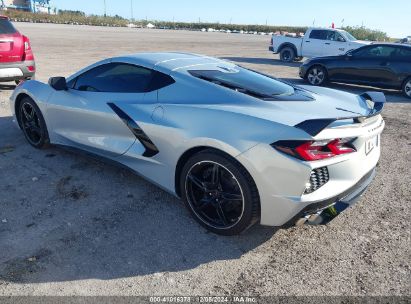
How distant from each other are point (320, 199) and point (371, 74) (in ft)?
28.9

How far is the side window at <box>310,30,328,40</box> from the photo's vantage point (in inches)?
652

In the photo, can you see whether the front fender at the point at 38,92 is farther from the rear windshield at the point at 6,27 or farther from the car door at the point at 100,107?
the rear windshield at the point at 6,27

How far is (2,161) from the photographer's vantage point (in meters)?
4.62

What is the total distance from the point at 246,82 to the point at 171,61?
83cm

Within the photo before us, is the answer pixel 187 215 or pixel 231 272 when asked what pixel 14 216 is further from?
pixel 231 272

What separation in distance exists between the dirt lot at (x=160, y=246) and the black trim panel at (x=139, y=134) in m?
0.57

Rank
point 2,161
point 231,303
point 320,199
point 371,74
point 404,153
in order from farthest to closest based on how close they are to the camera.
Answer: point 371,74 → point 404,153 → point 2,161 → point 320,199 → point 231,303

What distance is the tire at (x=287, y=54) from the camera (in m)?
18.1

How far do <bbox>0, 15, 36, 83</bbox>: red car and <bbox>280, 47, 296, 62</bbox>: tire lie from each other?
13.0 m

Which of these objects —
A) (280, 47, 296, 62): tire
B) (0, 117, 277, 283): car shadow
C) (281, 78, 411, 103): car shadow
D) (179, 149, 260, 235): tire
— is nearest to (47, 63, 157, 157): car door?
(0, 117, 277, 283): car shadow

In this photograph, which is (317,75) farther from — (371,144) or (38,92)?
(38,92)

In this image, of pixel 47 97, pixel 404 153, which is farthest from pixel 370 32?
pixel 47 97

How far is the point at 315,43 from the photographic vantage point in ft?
55.4

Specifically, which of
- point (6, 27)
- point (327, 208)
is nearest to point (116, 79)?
point (327, 208)
